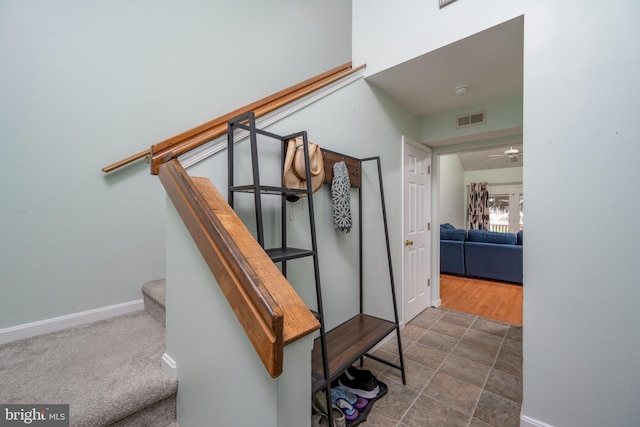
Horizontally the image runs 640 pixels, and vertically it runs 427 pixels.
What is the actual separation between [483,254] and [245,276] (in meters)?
4.95

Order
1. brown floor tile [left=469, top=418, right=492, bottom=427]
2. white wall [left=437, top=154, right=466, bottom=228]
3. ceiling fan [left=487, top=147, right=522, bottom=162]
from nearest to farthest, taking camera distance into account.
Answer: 1. brown floor tile [left=469, top=418, right=492, bottom=427]
2. ceiling fan [left=487, top=147, right=522, bottom=162]
3. white wall [left=437, top=154, right=466, bottom=228]

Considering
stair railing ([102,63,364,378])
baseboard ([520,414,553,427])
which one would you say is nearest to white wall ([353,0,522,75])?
stair railing ([102,63,364,378])

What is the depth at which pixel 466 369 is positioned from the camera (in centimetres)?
204

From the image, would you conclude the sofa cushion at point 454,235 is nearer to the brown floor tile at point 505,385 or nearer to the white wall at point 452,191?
the white wall at point 452,191

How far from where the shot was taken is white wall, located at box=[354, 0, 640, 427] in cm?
119

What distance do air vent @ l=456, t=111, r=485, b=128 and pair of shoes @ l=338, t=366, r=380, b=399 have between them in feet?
8.42

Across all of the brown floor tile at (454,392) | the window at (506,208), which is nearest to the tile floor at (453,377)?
the brown floor tile at (454,392)

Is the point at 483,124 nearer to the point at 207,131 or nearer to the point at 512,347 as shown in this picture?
the point at 512,347

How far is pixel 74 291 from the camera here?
162 cm

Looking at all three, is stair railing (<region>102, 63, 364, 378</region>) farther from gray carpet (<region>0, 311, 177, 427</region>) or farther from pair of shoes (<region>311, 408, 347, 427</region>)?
pair of shoes (<region>311, 408, 347, 427</region>)

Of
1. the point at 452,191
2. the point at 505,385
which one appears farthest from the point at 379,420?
the point at 452,191

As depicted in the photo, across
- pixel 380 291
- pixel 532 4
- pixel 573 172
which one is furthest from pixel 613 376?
pixel 532 4

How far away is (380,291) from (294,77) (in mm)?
2551

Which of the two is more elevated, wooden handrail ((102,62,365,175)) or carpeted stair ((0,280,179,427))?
wooden handrail ((102,62,365,175))
